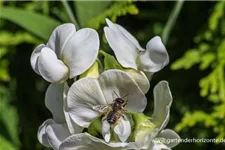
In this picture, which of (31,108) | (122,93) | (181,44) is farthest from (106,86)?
(31,108)

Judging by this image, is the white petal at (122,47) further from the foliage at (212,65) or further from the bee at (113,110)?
the foliage at (212,65)

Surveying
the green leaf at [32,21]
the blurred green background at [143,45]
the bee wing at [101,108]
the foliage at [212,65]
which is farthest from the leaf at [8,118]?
the bee wing at [101,108]

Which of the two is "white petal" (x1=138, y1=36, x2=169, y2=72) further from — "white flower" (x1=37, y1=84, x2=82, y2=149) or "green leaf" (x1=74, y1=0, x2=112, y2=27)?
"green leaf" (x1=74, y1=0, x2=112, y2=27)

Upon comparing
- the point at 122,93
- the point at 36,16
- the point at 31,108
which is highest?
the point at 36,16

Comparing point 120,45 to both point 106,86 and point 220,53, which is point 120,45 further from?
point 220,53

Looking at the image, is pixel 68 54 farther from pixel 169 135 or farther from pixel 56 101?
pixel 169 135

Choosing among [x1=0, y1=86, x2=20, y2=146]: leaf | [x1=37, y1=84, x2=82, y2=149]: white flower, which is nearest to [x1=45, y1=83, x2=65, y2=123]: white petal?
[x1=37, y1=84, x2=82, y2=149]: white flower
